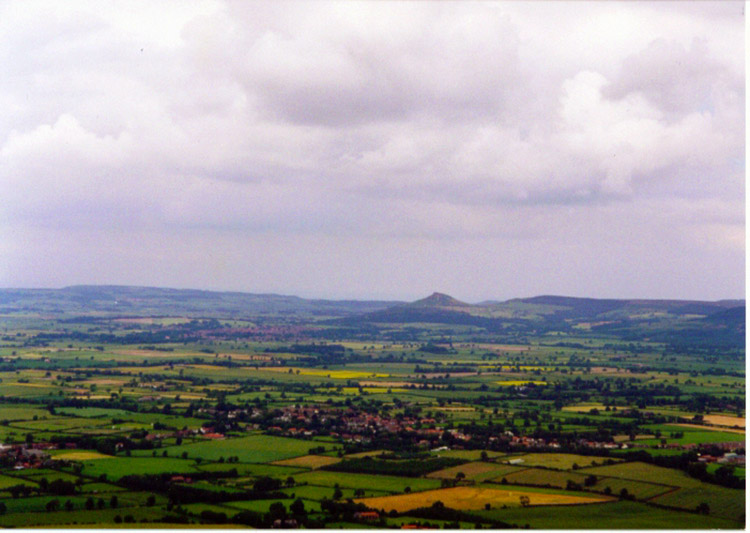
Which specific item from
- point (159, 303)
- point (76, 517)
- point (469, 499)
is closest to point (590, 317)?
point (159, 303)

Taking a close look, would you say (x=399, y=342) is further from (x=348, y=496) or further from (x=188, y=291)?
(x=188, y=291)

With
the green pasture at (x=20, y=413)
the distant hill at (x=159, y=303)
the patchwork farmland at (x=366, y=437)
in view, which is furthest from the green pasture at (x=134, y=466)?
the distant hill at (x=159, y=303)

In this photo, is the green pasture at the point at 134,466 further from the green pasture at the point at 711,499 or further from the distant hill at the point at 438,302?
the distant hill at the point at 438,302

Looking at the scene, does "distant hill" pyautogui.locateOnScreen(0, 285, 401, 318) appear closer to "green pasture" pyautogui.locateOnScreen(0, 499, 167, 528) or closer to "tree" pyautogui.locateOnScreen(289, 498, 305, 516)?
"green pasture" pyautogui.locateOnScreen(0, 499, 167, 528)

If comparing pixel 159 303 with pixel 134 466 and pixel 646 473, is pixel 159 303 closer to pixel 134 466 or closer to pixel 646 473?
pixel 134 466

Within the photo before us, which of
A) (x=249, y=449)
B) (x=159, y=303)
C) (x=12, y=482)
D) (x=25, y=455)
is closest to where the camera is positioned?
(x=12, y=482)

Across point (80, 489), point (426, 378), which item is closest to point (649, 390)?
point (426, 378)

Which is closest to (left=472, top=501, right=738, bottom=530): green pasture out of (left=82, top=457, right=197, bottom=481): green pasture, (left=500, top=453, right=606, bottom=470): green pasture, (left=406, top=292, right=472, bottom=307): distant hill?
(left=500, top=453, right=606, bottom=470): green pasture

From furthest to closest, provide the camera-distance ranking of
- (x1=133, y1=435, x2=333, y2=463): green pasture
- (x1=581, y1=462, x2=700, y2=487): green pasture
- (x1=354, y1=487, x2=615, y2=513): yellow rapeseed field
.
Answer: (x1=133, y1=435, x2=333, y2=463): green pasture
(x1=581, y1=462, x2=700, y2=487): green pasture
(x1=354, y1=487, x2=615, y2=513): yellow rapeseed field
